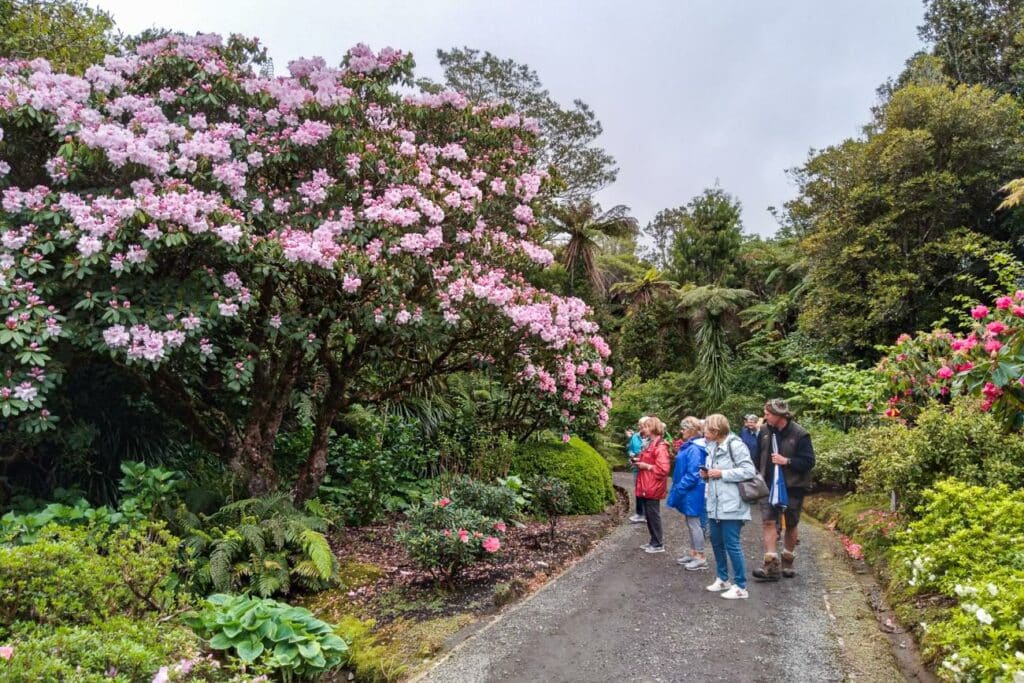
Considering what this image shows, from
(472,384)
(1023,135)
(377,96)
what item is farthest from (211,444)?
(1023,135)

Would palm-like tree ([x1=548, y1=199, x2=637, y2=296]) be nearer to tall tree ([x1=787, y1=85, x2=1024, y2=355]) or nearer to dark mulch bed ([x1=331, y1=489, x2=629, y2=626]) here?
tall tree ([x1=787, y1=85, x2=1024, y2=355])

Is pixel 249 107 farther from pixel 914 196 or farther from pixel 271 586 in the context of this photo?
pixel 914 196

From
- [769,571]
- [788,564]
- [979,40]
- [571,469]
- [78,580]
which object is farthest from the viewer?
[979,40]

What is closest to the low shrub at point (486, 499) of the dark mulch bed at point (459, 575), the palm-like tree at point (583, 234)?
the dark mulch bed at point (459, 575)

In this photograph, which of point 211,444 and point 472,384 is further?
point 472,384

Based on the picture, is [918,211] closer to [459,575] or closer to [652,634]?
[652,634]

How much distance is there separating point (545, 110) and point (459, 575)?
19.0 meters

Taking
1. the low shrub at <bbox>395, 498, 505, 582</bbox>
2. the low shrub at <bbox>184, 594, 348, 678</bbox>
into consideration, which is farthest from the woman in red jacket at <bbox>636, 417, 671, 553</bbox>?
the low shrub at <bbox>184, 594, 348, 678</bbox>

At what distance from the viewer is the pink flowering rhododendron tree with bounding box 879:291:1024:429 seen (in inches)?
157

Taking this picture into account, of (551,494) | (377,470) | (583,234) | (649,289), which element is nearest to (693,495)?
(551,494)

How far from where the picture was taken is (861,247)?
13031 millimetres

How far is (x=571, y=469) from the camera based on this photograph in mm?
8703

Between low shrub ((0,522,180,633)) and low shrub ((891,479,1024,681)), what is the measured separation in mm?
4196

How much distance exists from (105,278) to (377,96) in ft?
9.98
